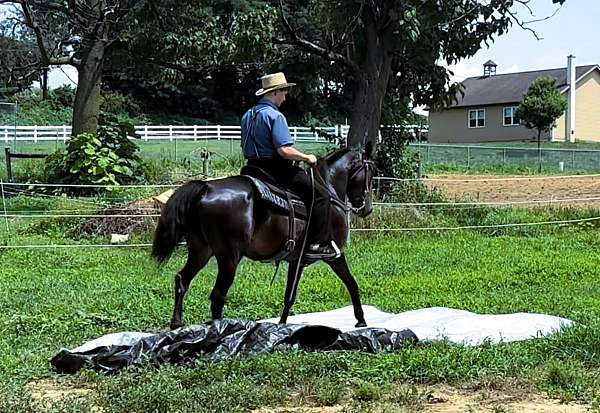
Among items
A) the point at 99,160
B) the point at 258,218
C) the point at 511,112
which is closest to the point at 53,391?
the point at 258,218

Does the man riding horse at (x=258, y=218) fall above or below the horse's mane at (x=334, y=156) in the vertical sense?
below

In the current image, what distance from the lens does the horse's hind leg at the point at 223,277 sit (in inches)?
260

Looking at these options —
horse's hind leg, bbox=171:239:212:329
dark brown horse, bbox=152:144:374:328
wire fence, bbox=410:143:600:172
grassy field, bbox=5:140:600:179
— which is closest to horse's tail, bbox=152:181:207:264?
dark brown horse, bbox=152:144:374:328

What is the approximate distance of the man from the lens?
668cm

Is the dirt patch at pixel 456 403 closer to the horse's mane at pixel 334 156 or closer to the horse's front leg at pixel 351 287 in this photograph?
the horse's front leg at pixel 351 287

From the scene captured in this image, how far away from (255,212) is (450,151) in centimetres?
2935

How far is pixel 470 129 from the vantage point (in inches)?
2069

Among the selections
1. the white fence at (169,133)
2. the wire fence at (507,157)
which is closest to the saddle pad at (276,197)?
the wire fence at (507,157)

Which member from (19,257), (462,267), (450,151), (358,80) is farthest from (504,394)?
(450,151)

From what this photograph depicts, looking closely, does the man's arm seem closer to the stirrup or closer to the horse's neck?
the horse's neck

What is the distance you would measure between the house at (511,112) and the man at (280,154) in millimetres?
43291

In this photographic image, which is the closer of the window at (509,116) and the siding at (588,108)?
the window at (509,116)

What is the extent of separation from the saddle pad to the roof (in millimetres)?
44093

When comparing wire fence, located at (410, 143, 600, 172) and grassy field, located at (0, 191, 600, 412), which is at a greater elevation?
wire fence, located at (410, 143, 600, 172)
